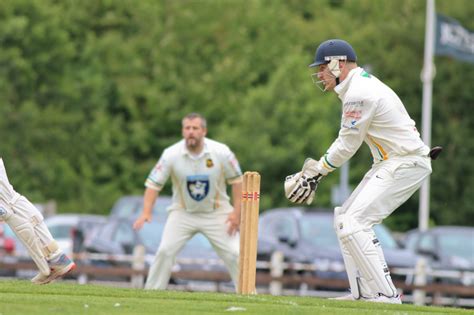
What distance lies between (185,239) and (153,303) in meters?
5.33

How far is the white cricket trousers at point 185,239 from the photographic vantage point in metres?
17.5

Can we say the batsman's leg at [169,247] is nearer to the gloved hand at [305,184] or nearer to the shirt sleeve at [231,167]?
the shirt sleeve at [231,167]

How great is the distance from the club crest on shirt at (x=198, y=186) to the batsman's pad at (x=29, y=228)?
12.1 ft

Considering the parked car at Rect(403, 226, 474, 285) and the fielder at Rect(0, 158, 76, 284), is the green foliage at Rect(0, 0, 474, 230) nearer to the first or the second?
the parked car at Rect(403, 226, 474, 285)

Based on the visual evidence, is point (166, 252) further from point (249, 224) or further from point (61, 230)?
point (61, 230)

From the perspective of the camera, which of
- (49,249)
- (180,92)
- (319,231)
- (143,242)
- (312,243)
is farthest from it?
(180,92)

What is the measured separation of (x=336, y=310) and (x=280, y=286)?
12900mm

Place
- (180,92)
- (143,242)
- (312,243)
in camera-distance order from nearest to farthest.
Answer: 1. (312,243)
2. (143,242)
3. (180,92)

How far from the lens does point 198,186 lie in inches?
699

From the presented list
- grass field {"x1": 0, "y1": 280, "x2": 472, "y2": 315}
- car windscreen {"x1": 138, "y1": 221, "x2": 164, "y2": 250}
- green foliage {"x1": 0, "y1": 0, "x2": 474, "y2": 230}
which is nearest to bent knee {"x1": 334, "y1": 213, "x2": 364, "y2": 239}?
grass field {"x1": 0, "y1": 280, "x2": 472, "y2": 315}

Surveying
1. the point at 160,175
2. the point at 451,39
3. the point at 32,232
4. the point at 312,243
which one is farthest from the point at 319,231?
the point at 451,39

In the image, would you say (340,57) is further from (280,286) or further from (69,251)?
(69,251)

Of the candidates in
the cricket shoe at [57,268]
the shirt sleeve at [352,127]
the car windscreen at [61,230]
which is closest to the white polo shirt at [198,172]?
the cricket shoe at [57,268]

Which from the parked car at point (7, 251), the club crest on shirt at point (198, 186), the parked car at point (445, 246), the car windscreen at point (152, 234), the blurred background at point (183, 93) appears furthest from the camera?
the blurred background at point (183, 93)
